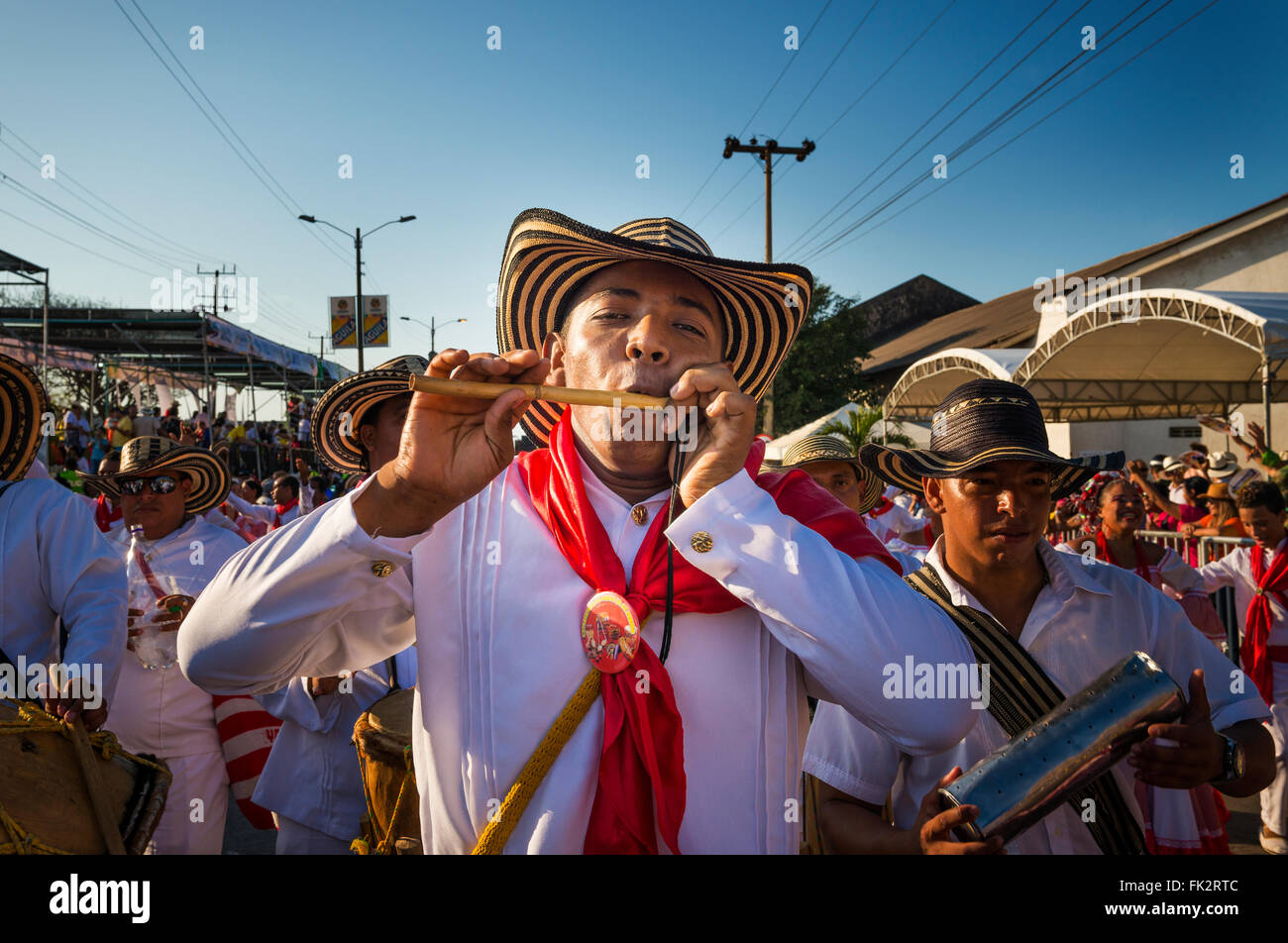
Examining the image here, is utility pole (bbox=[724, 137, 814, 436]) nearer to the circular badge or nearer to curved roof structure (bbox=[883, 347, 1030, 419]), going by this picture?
curved roof structure (bbox=[883, 347, 1030, 419])

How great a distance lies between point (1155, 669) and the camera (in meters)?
1.79

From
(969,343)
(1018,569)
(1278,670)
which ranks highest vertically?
(969,343)

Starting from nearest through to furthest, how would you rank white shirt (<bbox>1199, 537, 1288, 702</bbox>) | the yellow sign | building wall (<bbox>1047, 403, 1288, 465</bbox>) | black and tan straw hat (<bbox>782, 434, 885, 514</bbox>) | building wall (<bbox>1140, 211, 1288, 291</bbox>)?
white shirt (<bbox>1199, 537, 1288, 702</bbox>), black and tan straw hat (<bbox>782, 434, 885, 514</bbox>), building wall (<bbox>1140, 211, 1288, 291</bbox>), building wall (<bbox>1047, 403, 1288, 465</bbox>), the yellow sign

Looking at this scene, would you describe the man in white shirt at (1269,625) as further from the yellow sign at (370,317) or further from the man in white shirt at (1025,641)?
the yellow sign at (370,317)

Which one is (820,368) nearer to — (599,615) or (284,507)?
(284,507)

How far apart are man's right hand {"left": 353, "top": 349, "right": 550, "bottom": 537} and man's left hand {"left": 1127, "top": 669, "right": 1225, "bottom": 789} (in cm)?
163

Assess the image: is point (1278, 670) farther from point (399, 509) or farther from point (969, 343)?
point (969, 343)

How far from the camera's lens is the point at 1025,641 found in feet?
7.89

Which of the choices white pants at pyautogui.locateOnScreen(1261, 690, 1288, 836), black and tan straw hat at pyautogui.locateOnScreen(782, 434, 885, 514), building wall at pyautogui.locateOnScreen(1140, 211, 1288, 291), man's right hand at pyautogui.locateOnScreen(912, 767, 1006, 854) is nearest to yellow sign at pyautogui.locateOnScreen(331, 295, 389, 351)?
black and tan straw hat at pyautogui.locateOnScreen(782, 434, 885, 514)

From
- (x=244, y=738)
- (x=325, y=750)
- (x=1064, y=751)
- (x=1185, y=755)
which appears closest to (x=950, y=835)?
(x=1064, y=751)

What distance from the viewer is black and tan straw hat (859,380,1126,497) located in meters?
2.45

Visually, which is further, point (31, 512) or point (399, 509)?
point (31, 512)
